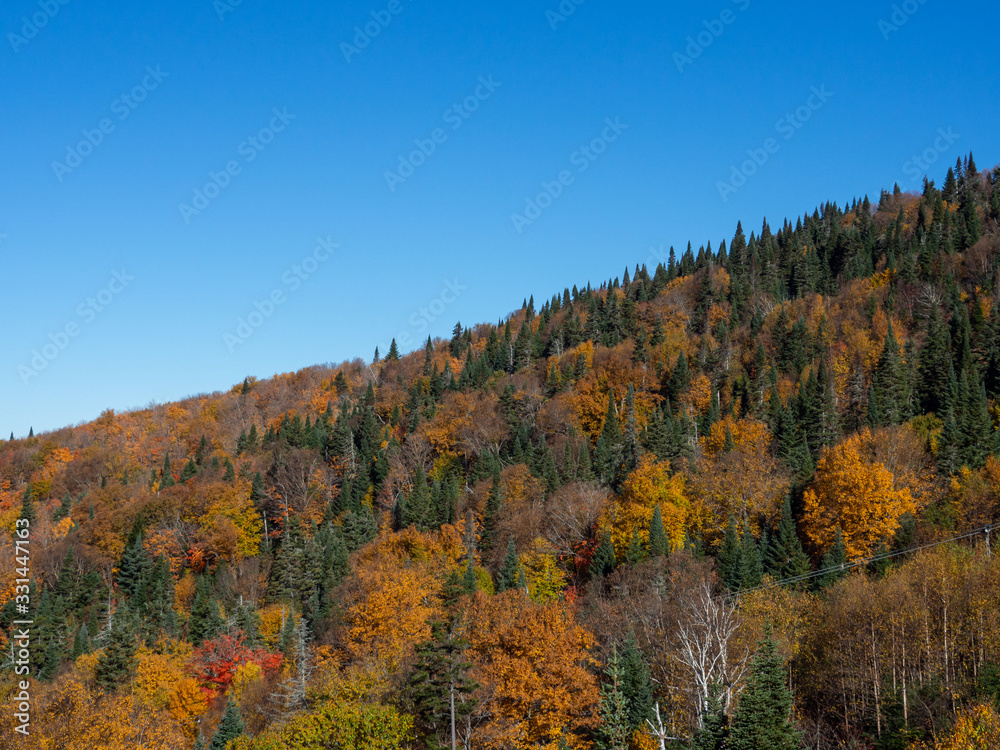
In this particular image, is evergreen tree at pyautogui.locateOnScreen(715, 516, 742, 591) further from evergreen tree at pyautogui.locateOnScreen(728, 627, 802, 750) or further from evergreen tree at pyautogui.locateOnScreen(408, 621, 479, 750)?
evergreen tree at pyautogui.locateOnScreen(408, 621, 479, 750)

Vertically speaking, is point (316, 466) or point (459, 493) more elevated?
point (316, 466)

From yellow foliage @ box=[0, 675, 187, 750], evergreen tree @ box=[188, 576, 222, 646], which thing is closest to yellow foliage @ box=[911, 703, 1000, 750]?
yellow foliage @ box=[0, 675, 187, 750]

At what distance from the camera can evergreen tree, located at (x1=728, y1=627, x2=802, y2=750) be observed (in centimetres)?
2995

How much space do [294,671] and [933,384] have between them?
73.8 m

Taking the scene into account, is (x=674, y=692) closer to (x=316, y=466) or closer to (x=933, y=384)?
(x=933, y=384)

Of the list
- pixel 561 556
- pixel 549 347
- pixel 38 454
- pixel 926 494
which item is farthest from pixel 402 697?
pixel 38 454

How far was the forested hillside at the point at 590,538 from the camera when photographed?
124 ft

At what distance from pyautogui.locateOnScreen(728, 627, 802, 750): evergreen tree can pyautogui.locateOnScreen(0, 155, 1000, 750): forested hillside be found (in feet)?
0.44

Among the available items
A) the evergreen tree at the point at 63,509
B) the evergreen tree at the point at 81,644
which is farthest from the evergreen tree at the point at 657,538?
the evergreen tree at the point at 63,509

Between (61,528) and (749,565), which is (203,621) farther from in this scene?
(749,565)

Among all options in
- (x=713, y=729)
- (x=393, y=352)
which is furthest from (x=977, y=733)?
(x=393, y=352)

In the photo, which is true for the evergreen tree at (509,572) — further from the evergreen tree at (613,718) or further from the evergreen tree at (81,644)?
the evergreen tree at (81,644)

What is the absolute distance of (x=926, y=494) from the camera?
6156 cm

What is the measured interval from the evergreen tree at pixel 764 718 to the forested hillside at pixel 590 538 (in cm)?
13
